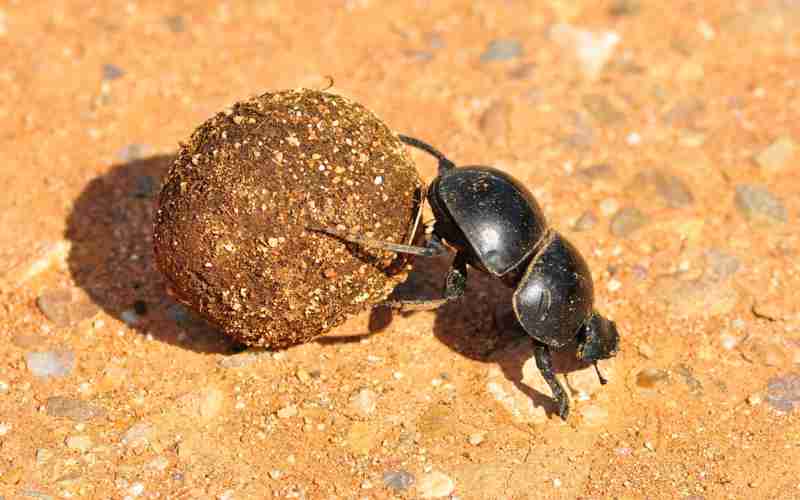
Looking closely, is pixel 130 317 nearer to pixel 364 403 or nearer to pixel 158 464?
pixel 158 464

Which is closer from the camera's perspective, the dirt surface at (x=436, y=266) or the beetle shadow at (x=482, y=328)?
the dirt surface at (x=436, y=266)

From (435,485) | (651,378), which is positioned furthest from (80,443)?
(651,378)

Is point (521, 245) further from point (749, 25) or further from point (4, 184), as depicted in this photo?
point (749, 25)

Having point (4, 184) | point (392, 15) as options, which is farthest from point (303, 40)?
point (4, 184)

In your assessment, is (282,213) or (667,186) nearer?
(282,213)

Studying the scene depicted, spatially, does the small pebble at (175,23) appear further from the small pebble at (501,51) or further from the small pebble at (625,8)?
the small pebble at (625,8)

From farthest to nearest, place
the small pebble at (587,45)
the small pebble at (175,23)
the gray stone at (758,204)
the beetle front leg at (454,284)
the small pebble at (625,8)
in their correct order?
1. the small pebble at (625,8)
2. the small pebble at (175,23)
3. the small pebble at (587,45)
4. the gray stone at (758,204)
5. the beetle front leg at (454,284)

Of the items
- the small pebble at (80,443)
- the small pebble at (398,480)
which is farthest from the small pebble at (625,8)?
the small pebble at (80,443)
